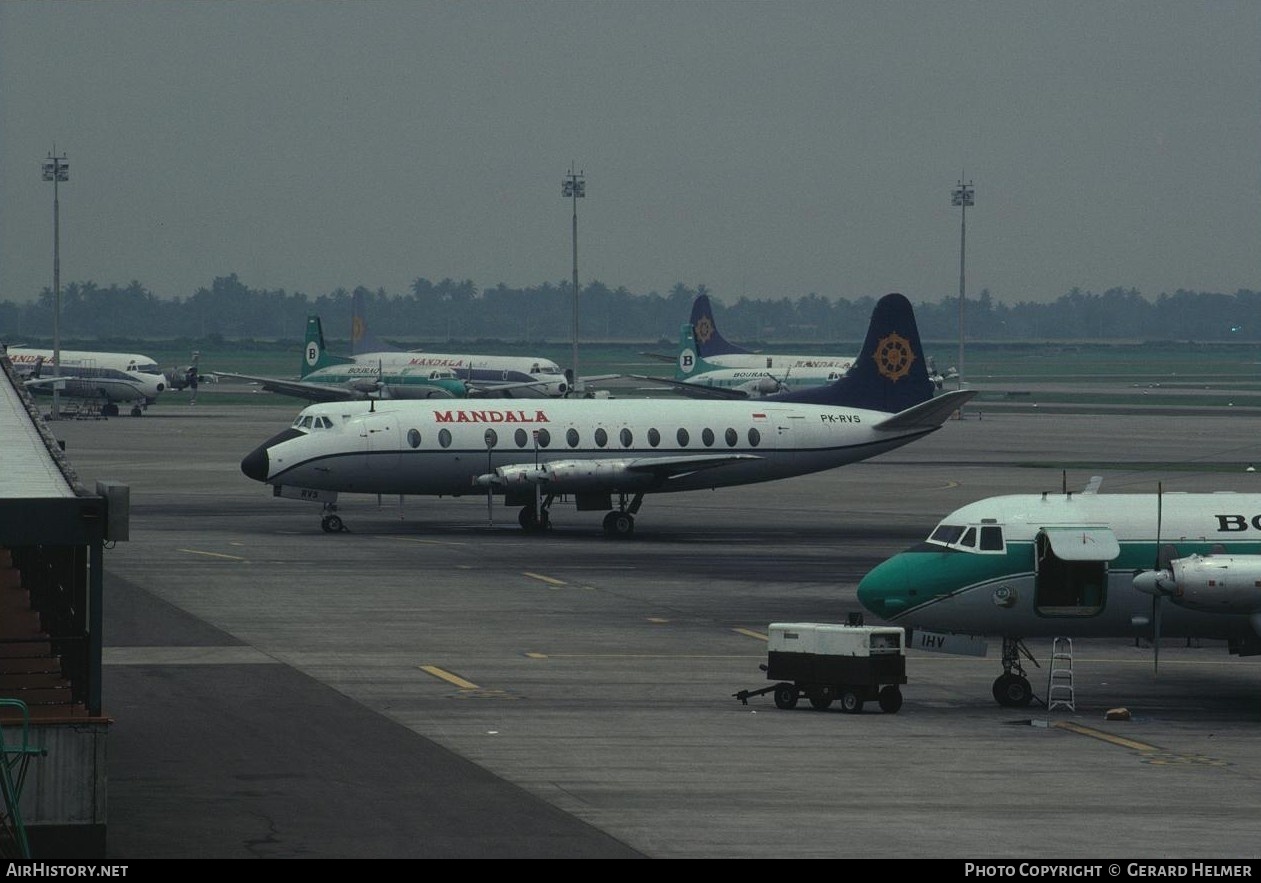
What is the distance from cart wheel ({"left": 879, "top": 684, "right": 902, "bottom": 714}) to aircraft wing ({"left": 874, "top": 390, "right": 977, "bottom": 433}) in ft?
101

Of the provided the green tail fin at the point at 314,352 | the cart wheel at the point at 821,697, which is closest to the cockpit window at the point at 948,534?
the cart wheel at the point at 821,697

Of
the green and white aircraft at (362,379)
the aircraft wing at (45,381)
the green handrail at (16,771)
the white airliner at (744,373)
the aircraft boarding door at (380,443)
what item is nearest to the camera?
the green handrail at (16,771)

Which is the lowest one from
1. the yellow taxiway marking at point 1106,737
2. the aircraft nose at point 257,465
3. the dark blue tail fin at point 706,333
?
the yellow taxiway marking at point 1106,737

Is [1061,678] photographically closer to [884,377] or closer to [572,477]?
[572,477]

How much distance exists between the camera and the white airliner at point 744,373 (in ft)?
494

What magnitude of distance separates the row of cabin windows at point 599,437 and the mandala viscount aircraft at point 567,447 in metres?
0.03

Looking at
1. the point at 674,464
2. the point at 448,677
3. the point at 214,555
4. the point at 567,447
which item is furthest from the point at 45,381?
the point at 448,677

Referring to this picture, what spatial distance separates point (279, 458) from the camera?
6062 cm

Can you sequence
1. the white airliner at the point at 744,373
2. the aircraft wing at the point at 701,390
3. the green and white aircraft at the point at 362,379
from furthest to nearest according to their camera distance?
1. the white airliner at the point at 744,373
2. the aircraft wing at the point at 701,390
3. the green and white aircraft at the point at 362,379

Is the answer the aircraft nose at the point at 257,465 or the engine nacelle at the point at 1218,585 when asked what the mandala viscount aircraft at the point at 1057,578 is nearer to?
the engine nacelle at the point at 1218,585

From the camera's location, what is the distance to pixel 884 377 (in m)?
67.1

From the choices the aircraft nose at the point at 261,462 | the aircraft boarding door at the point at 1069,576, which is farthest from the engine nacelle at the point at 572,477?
the aircraft boarding door at the point at 1069,576

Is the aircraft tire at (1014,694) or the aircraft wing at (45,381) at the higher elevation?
the aircraft wing at (45,381)

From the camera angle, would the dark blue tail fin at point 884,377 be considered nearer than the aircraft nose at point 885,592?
No
